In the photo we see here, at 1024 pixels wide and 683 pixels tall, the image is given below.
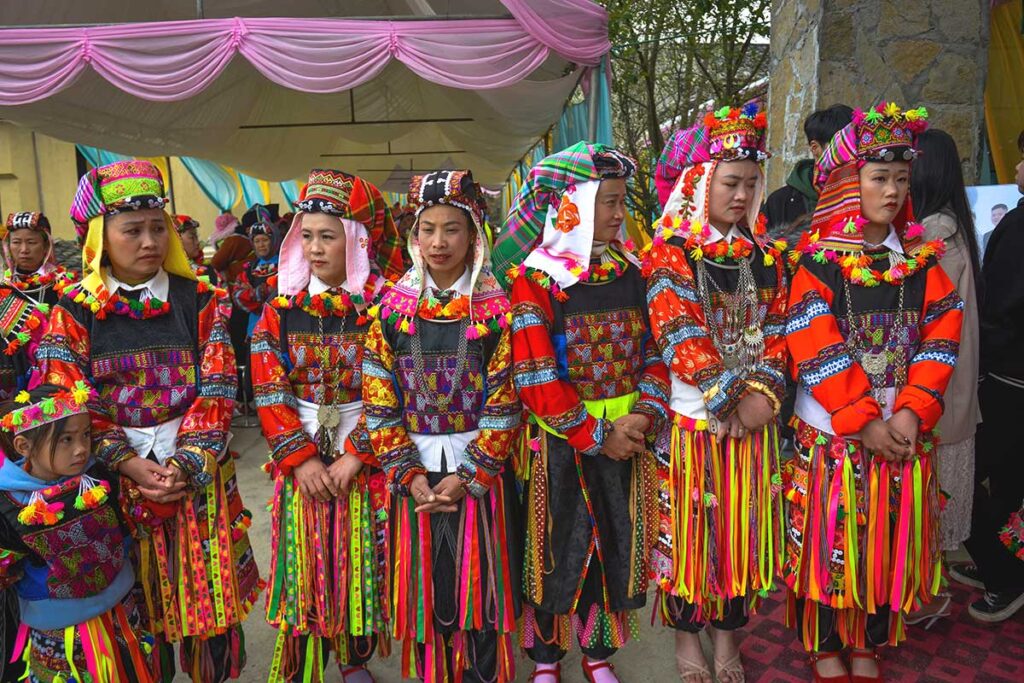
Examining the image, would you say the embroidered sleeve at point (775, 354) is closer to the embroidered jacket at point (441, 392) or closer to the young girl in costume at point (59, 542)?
the embroidered jacket at point (441, 392)

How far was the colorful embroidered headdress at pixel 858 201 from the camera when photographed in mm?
2352

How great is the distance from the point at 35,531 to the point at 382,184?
1200 cm

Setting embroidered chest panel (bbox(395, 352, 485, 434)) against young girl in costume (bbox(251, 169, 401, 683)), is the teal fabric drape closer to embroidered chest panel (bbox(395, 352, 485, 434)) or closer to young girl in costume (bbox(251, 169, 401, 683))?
young girl in costume (bbox(251, 169, 401, 683))

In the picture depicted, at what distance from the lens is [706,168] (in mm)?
2479

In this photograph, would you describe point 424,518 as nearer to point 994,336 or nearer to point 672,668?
point 672,668

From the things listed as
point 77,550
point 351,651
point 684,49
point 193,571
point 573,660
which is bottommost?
point 573,660

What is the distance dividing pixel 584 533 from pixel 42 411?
5.67 ft

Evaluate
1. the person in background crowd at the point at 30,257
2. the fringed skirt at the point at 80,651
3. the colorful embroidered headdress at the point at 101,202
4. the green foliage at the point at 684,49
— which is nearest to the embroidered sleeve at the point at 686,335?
the colorful embroidered headdress at the point at 101,202

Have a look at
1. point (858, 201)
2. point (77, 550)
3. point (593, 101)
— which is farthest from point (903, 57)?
point (77, 550)

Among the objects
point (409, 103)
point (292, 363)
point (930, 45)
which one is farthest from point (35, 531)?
point (409, 103)

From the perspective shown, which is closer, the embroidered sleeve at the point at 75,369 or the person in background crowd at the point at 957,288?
the embroidered sleeve at the point at 75,369

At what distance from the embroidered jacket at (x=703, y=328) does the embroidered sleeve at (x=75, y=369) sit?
5.96ft

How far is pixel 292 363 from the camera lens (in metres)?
2.44

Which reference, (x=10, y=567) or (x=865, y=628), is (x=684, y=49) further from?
(x=10, y=567)
